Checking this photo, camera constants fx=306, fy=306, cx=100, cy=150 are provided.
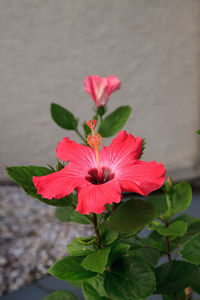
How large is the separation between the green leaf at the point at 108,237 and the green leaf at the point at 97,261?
0.01 metres

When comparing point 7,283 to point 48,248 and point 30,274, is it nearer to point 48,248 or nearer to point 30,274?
point 30,274

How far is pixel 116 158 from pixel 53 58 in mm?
1514

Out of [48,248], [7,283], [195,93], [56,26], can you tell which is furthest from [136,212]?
[195,93]

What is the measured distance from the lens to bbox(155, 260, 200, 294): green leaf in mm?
369

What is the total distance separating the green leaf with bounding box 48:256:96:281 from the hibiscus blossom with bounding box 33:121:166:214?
0.30 feet

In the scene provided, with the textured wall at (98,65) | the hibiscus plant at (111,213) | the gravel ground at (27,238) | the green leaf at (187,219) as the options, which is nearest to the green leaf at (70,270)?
the hibiscus plant at (111,213)

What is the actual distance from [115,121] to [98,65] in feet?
4.23

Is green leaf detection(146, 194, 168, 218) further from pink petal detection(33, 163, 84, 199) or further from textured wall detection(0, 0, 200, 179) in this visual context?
textured wall detection(0, 0, 200, 179)

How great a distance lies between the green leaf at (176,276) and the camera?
1.21 feet

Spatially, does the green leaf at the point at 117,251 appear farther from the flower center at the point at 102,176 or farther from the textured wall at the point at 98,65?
the textured wall at the point at 98,65

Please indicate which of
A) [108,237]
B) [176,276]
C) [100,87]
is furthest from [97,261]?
[100,87]

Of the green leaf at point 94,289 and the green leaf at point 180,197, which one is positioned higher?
the green leaf at point 180,197

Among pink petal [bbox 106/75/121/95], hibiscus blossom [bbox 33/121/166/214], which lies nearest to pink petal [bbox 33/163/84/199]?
hibiscus blossom [bbox 33/121/166/214]

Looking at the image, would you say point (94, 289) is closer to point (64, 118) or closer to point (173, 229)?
point (173, 229)
